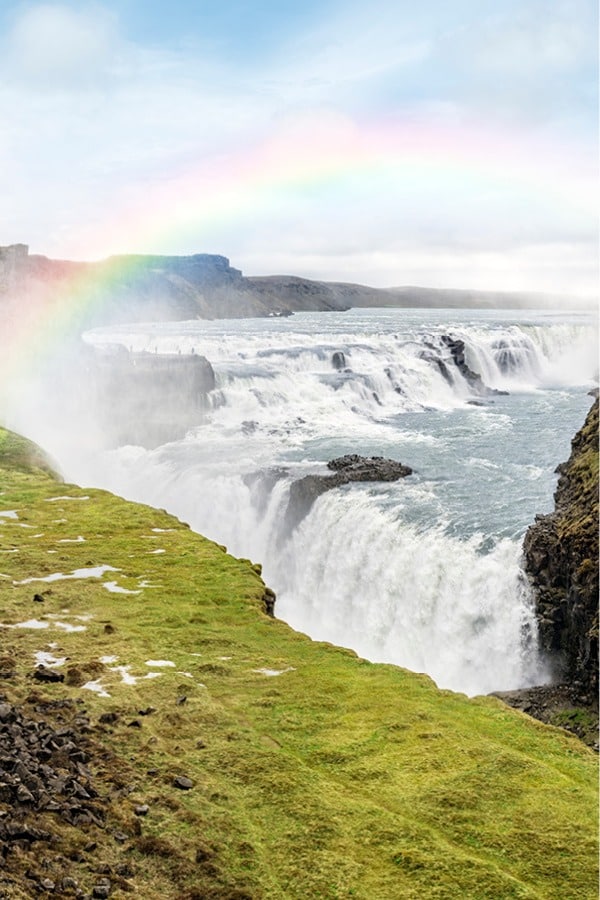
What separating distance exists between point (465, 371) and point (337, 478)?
44.6 metres

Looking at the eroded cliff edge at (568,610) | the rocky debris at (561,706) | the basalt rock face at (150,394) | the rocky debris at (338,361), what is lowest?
the rocky debris at (561,706)

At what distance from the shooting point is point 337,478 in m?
41.7

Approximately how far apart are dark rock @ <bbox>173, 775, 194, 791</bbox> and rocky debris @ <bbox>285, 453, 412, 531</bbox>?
27.1 meters

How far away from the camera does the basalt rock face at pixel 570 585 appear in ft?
82.6

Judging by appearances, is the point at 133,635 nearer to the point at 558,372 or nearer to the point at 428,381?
the point at 428,381

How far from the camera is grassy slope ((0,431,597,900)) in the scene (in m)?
10.5

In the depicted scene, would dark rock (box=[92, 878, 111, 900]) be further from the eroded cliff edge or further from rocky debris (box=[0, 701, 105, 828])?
the eroded cliff edge

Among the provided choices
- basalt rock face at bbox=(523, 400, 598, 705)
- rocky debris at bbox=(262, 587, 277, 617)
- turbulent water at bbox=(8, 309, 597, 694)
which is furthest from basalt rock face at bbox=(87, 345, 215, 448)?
rocky debris at bbox=(262, 587, 277, 617)

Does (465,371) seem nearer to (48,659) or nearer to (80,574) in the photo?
(80,574)

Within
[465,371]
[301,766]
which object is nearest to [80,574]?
[301,766]

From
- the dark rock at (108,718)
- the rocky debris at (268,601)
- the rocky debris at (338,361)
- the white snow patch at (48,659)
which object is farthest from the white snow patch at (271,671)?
the rocky debris at (338,361)

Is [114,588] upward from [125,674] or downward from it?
upward

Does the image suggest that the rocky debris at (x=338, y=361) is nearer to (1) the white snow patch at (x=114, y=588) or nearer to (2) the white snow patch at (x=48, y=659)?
(1) the white snow patch at (x=114, y=588)

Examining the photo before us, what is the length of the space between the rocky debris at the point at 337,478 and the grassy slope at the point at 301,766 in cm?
1835
